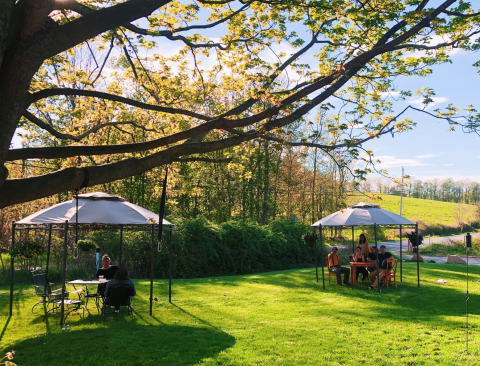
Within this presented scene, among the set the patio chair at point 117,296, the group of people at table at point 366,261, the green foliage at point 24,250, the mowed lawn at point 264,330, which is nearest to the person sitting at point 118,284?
the patio chair at point 117,296

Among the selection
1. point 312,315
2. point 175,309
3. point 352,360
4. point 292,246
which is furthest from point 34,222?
point 292,246

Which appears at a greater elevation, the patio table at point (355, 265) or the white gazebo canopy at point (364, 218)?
the white gazebo canopy at point (364, 218)

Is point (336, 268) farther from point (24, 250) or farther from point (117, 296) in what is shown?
point (24, 250)

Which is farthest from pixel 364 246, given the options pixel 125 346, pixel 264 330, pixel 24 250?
pixel 24 250

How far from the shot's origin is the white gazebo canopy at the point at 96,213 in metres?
10.0

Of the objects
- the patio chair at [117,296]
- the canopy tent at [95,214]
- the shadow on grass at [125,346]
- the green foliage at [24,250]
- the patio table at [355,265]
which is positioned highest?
the canopy tent at [95,214]

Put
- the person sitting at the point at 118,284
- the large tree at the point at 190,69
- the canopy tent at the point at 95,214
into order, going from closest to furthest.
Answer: the large tree at the point at 190,69 < the person sitting at the point at 118,284 < the canopy tent at the point at 95,214

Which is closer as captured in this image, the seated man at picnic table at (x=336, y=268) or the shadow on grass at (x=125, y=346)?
the shadow on grass at (x=125, y=346)

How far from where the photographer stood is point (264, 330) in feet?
26.7

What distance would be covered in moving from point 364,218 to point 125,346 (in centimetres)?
904

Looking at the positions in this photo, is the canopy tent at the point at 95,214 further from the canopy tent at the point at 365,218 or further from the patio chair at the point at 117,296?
the canopy tent at the point at 365,218

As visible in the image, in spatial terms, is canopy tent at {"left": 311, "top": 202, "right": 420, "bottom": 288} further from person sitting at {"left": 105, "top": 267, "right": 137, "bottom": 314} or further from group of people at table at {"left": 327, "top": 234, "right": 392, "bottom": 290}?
person sitting at {"left": 105, "top": 267, "right": 137, "bottom": 314}

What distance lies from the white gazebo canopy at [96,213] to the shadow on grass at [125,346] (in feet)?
8.87

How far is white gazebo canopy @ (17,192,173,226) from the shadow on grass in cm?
270
